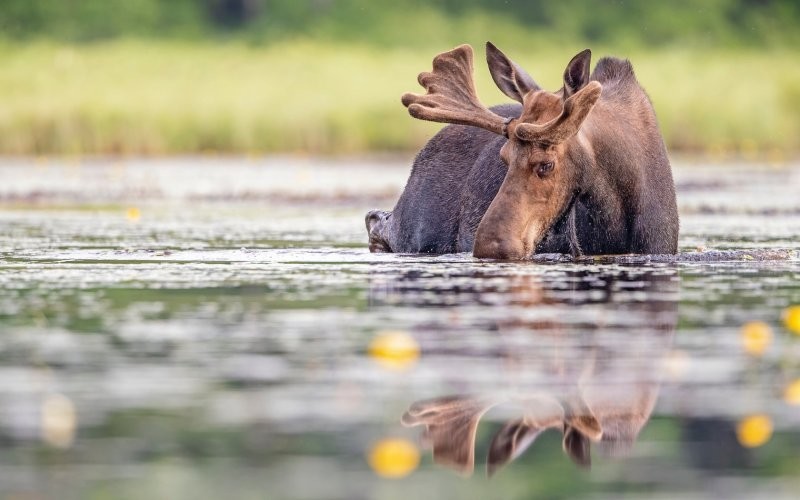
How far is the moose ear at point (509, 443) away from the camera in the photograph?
4543mm

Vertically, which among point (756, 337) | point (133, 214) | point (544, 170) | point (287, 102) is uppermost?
point (287, 102)

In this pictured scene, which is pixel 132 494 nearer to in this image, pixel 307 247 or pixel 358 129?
pixel 307 247

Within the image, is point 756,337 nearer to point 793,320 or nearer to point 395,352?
point 793,320

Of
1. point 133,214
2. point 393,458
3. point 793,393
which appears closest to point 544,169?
point 793,393

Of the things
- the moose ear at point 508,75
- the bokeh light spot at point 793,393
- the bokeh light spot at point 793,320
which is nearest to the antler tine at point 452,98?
the moose ear at point 508,75

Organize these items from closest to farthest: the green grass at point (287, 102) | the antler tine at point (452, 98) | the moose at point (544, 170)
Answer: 1. the moose at point (544, 170)
2. the antler tine at point (452, 98)
3. the green grass at point (287, 102)

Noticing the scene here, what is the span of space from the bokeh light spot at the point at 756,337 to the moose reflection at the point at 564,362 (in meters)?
0.29

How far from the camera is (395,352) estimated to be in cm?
621

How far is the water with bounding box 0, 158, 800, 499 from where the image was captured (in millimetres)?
4430

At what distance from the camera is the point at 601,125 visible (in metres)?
9.69

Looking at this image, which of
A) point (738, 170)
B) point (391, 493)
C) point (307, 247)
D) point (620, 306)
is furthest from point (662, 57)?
point (391, 493)

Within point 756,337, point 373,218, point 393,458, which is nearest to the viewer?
point 393,458

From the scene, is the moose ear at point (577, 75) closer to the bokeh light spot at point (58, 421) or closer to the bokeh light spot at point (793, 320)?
the bokeh light spot at point (793, 320)

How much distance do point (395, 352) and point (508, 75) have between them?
13.1ft
